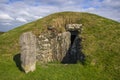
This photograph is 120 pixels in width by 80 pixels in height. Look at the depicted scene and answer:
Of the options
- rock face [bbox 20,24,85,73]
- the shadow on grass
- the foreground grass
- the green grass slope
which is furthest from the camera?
rock face [bbox 20,24,85,73]

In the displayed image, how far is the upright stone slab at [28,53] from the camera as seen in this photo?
20920 mm

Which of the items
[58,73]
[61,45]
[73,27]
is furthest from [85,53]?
[73,27]

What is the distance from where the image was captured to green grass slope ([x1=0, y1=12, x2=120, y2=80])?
2041cm

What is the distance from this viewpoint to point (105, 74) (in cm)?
2042

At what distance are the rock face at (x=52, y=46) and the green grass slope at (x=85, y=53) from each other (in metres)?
1.13

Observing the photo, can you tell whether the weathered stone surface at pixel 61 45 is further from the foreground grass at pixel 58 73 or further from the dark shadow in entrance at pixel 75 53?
the foreground grass at pixel 58 73

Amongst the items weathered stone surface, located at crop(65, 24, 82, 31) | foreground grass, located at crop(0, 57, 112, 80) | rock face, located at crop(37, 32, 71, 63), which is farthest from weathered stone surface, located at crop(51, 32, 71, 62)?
foreground grass, located at crop(0, 57, 112, 80)

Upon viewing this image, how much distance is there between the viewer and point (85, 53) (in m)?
23.1

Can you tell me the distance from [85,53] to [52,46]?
20.3 feet

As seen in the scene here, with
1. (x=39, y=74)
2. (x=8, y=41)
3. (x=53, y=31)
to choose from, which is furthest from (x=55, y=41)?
(x=39, y=74)

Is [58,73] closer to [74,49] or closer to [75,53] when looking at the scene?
[75,53]

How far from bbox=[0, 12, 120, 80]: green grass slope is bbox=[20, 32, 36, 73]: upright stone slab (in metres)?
0.69

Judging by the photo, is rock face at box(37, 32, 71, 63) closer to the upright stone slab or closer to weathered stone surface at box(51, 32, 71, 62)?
weathered stone surface at box(51, 32, 71, 62)

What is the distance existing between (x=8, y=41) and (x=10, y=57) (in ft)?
13.5
